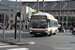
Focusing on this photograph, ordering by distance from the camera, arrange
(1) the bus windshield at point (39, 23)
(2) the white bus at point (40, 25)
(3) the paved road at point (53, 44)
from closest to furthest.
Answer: (3) the paved road at point (53, 44), (2) the white bus at point (40, 25), (1) the bus windshield at point (39, 23)

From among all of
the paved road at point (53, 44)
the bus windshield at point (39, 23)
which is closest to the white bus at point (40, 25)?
the bus windshield at point (39, 23)

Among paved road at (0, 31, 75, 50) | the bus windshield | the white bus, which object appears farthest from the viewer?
the bus windshield

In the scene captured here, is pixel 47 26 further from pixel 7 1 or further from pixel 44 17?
pixel 7 1

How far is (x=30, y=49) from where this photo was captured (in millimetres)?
12391

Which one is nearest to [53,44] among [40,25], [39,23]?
[40,25]

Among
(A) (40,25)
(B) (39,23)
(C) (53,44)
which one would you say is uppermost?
(B) (39,23)

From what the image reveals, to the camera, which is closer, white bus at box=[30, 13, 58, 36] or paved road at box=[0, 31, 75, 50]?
paved road at box=[0, 31, 75, 50]

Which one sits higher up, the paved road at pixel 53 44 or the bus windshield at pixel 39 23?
the bus windshield at pixel 39 23

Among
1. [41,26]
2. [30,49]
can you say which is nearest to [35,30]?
[41,26]

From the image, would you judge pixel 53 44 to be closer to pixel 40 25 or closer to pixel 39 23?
pixel 40 25

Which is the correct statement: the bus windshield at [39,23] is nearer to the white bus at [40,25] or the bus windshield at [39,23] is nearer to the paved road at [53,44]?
the white bus at [40,25]

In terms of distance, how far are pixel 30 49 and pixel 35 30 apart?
11663 mm

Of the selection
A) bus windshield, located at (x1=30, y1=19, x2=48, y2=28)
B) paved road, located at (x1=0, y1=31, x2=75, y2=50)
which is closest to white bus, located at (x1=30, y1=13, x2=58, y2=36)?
bus windshield, located at (x1=30, y1=19, x2=48, y2=28)

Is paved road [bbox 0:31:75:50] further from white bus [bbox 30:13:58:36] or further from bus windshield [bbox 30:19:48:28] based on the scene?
bus windshield [bbox 30:19:48:28]
